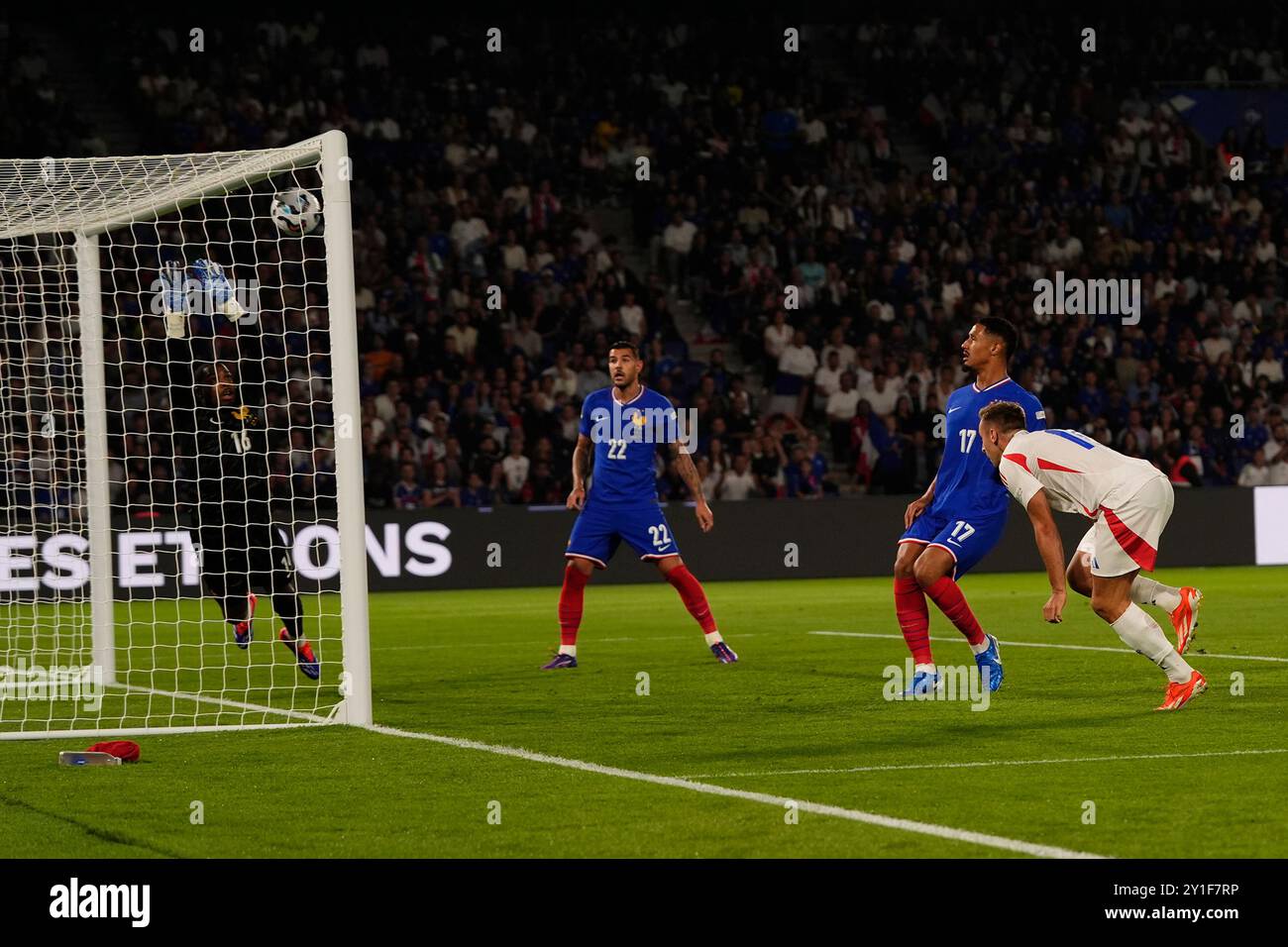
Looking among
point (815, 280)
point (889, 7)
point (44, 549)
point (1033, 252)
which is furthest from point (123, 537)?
point (889, 7)

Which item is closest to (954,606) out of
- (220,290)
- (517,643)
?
(220,290)

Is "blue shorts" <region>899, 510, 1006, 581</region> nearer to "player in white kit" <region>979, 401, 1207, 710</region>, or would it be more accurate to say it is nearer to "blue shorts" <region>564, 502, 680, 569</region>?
A: "player in white kit" <region>979, 401, 1207, 710</region>

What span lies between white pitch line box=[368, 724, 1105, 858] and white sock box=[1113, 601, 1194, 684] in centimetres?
266

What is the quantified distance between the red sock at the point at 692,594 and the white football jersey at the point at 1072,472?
3623 millimetres

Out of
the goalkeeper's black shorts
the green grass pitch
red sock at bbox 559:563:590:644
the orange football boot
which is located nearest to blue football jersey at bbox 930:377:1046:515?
the green grass pitch

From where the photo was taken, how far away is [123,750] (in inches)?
321

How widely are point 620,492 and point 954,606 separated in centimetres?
293

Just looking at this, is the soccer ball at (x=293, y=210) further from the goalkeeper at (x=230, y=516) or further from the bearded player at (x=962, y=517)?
the bearded player at (x=962, y=517)

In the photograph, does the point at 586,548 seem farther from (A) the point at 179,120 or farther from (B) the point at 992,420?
(A) the point at 179,120

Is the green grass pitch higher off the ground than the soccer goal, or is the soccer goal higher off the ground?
the soccer goal

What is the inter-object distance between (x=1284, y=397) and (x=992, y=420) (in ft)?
57.1

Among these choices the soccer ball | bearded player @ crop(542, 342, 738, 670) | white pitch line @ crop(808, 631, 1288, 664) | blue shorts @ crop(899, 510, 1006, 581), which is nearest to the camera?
the soccer ball

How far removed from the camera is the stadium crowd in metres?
23.2
